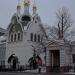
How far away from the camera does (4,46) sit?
8031 cm

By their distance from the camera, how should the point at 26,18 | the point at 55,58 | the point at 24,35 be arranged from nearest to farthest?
the point at 55,58, the point at 24,35, the point at 26,18

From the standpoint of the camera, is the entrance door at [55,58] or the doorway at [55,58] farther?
the entrance door at [55,58]

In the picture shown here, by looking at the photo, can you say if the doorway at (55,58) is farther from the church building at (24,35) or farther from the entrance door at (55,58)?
the church building at (24,35)

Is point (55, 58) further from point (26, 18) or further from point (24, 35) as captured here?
point (26, 18)

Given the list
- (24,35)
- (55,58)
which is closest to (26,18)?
(24,35)

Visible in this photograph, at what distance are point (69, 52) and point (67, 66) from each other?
286cm

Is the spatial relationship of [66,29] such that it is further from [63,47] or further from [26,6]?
[26,6]

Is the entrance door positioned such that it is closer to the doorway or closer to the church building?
the doorway

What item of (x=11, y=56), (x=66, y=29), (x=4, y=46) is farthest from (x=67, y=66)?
(x=4, y=46)

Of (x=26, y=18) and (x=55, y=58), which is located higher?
(x=26, y=18)

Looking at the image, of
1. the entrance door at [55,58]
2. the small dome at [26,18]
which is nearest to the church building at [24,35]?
the small dome at [26,18]

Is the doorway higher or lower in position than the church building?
lower

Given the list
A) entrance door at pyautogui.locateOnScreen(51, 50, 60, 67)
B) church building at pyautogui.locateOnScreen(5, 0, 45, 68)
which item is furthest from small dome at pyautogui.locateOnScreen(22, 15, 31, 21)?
entrance door at pyautogui.locateOnScreen(51, 50, 60, 67)

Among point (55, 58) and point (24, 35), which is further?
point (24, 35)
